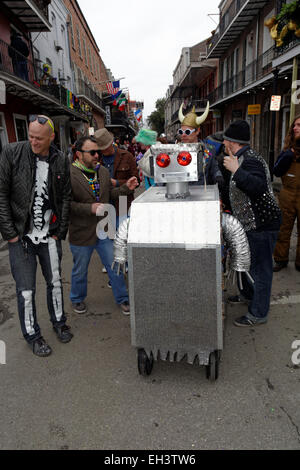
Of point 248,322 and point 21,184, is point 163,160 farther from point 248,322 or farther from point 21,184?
point 248,322

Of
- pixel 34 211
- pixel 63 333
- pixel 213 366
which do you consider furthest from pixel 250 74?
pixel 213 366

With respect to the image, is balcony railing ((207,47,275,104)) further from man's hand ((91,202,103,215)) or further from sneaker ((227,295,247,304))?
man's hand ((91,202,103,215))

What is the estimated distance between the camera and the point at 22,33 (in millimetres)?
13820

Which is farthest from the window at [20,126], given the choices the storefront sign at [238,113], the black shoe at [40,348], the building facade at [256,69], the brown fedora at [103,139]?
the storefront sign at [238,113]

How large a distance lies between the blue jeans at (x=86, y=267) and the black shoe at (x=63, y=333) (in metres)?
0.49

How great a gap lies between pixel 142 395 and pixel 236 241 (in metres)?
1.32

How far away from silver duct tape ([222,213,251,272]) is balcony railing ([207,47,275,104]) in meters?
14.3

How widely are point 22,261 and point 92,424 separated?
1.41 m

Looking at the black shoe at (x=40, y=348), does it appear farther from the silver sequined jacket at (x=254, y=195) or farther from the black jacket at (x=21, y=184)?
the silver sequined jacket at (x=254, y=195)

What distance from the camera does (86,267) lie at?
3434 mm

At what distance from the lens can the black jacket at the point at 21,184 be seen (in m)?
2.57
